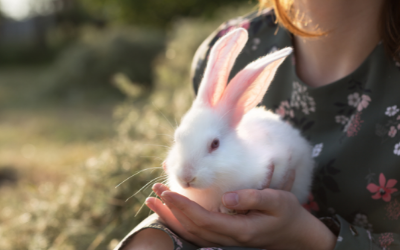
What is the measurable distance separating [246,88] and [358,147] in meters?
0.64

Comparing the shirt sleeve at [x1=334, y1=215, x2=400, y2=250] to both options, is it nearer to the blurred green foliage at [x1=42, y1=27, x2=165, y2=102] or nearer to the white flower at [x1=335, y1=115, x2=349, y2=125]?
the white flower at [x1=335, y1=115, x2=349, y2=125]

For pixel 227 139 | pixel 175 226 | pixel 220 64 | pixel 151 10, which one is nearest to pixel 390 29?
pixel 220 64

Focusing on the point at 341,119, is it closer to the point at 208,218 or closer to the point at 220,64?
the point at 220,64

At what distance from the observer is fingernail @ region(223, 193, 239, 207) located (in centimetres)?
126

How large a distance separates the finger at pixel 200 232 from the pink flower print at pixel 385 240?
680mm

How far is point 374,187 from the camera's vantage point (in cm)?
161

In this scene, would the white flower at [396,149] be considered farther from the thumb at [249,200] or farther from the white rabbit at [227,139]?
the thumb at [249,200]

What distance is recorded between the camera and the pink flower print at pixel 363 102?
1.66 m

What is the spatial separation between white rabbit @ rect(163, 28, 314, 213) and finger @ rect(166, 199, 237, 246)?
4.0 inches

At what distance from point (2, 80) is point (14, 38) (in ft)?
17.5

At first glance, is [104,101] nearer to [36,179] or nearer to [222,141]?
[36,179]

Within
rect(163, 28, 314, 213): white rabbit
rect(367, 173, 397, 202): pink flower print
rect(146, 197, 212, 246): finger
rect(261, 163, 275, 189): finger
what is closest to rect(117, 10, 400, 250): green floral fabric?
rect(367, 173, 397, 202): pink flower print

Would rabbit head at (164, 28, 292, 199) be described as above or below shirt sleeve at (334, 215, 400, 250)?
above

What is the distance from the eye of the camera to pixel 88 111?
8570 mm
